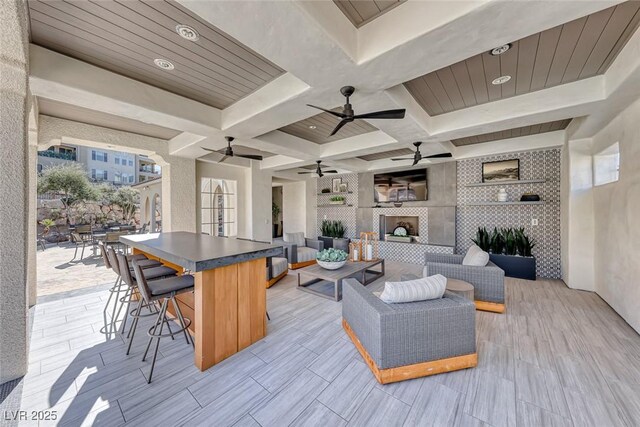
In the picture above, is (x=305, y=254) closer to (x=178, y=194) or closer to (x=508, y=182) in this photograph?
(x=178, y=194)

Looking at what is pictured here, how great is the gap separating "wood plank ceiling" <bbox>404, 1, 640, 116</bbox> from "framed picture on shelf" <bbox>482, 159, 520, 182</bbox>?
8.87 ft

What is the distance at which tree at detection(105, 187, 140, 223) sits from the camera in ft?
42.5

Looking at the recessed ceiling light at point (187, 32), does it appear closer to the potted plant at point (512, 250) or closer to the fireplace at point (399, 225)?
the potted plant at point (512, 250)

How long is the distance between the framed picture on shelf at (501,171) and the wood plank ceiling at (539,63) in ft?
8.87

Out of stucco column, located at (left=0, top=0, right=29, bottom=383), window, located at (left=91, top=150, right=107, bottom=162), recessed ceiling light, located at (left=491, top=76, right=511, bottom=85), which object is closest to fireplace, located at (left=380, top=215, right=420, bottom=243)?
recessed ceiling light, located at (left=491, top=76, right=511, bottom=85)

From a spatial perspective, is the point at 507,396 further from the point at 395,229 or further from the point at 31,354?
the point at 395,229

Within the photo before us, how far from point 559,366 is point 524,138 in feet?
14.4

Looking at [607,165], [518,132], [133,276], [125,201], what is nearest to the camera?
[133,276]

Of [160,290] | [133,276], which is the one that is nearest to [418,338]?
[160,290]

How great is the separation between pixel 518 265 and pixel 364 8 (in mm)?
5351

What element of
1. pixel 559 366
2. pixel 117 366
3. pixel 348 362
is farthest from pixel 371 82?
pixel 117 366

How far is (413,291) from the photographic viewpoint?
7.00 feet

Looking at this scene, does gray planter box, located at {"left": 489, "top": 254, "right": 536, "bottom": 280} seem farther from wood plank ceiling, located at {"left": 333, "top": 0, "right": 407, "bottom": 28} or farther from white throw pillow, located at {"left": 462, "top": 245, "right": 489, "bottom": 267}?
wood plank ceiling, located at {"left": 333, "top": 0, "right": 407, "bottom": 28}

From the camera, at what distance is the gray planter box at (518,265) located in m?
4.68
